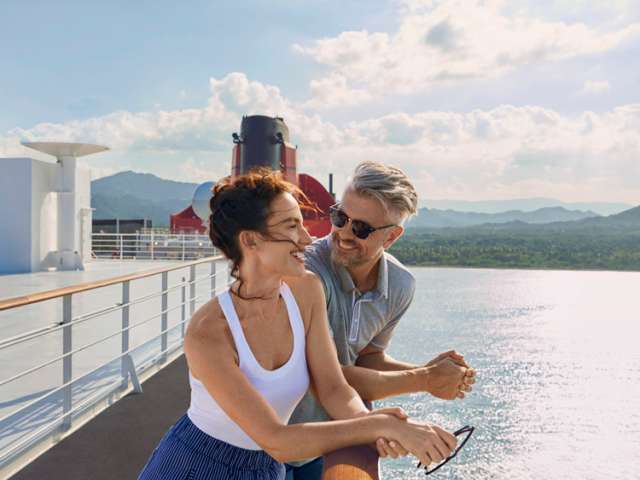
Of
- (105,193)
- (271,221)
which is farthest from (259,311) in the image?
(105,193)

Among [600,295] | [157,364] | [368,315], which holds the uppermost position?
[368,315]

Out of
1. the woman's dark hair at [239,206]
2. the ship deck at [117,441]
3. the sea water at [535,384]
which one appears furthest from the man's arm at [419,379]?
the sea water at [535,384]

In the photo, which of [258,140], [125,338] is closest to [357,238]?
[125,338]

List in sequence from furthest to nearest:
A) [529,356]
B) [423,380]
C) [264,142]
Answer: [529,356] → [264,142] → [423,380]

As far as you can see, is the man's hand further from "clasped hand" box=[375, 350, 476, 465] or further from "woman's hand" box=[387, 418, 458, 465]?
"woman's hand" box=[387, 418, 458, 465]

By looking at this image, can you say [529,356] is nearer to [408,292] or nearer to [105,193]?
[408,292]

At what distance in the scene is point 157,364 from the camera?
3.65 meters

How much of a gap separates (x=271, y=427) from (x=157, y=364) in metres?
2.94

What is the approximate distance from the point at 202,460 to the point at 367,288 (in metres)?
0.51

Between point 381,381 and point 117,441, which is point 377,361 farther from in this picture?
point 117,441

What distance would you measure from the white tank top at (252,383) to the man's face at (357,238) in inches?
10.3

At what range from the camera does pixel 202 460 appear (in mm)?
956

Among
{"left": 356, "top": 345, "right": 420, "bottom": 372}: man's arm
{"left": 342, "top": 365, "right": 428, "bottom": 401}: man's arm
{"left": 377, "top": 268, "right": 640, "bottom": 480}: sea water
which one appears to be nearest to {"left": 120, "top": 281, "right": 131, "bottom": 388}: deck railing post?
{"left": 356, "top": 345, "right": 420, "bottom": 372}: man's arm

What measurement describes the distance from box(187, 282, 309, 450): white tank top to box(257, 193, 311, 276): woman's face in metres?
0.08
